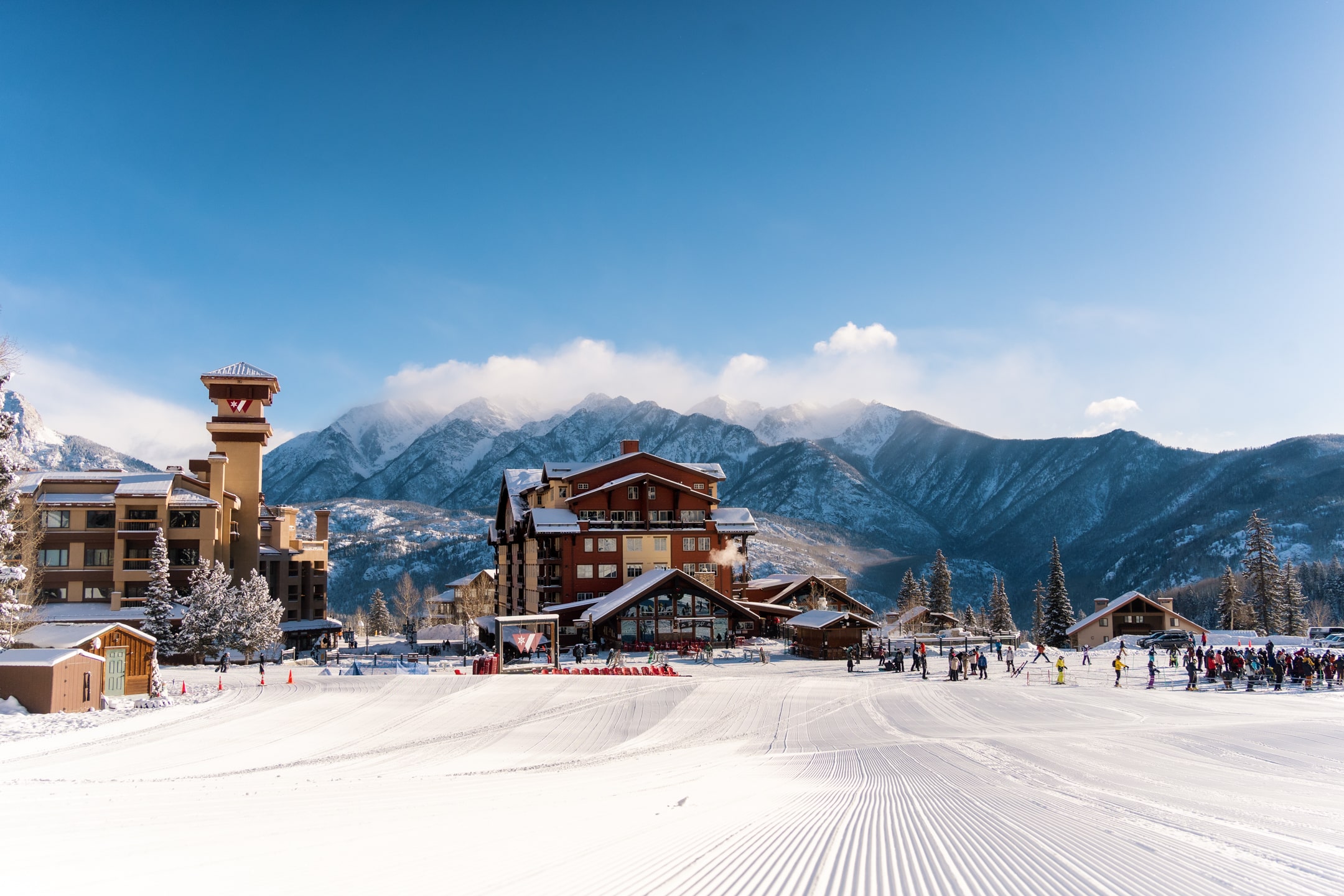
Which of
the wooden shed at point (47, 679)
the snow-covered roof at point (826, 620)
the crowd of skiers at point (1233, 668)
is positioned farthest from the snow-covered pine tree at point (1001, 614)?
the wooden shed at point (47, 679)

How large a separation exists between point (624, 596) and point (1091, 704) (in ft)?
111

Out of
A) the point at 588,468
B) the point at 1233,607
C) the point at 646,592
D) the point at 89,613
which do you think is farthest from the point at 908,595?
the point at 89,613

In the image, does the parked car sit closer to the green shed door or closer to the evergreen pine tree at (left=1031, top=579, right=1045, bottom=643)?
the evergreen pine tree at (left=1031, top=579, right=1045, bottom=643)

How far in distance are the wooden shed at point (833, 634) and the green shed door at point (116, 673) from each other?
3844cm

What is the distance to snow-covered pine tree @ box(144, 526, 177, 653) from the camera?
56.2m

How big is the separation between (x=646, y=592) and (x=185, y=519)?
39.0m

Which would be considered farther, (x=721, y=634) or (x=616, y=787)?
(x=721, y=634)

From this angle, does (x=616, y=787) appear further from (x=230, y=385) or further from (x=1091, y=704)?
(x=230, y=385)

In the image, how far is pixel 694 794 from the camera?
1612 cm

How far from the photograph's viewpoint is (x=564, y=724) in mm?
30234

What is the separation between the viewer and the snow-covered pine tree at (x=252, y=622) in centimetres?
5644

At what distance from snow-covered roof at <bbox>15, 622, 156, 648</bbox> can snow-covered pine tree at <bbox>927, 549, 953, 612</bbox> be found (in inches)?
3158

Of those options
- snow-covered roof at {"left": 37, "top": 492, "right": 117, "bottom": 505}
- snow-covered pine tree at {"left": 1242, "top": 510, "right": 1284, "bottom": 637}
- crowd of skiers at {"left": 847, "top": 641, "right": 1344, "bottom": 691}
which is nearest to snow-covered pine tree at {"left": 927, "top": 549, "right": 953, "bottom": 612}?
snow-covered pine tree at {"left": 1242, "top": 510, "right": 1284, "bottom": 637}

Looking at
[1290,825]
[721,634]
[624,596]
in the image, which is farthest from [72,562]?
[1290,825]
